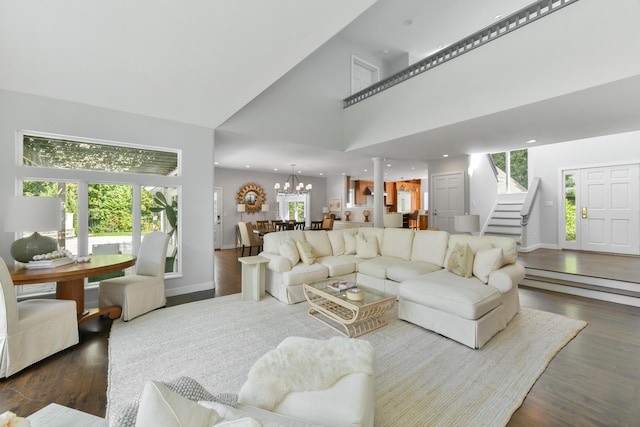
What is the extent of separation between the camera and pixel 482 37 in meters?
3.70

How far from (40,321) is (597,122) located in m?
6.77

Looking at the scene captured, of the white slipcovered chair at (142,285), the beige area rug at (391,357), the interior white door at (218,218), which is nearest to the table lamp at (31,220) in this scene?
the white slipcovered chair at (142,285)

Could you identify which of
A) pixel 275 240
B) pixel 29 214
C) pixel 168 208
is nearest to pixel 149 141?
pixel 168 208

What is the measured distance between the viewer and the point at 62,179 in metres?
3.28

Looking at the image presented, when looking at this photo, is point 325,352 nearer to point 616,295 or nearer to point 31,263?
point 31,263

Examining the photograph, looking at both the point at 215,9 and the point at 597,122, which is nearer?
the point at 215,9

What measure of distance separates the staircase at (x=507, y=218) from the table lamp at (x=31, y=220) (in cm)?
815

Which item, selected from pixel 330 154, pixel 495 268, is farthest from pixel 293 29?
pixel 330 154

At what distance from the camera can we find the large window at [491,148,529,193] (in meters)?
8.59

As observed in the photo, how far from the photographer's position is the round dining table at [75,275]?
236 cm

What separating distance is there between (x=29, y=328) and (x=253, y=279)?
215cm

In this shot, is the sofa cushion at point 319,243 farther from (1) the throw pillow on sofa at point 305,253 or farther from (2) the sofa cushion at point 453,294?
(2) the sofa cushion at point 453,294

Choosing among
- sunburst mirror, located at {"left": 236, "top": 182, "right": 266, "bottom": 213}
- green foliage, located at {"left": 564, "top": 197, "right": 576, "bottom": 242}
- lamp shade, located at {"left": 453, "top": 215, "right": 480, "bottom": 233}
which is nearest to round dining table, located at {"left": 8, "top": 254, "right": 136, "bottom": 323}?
lamp shade, located at {"left": 453, "top": 215, "right": 480, "bottom": 233}

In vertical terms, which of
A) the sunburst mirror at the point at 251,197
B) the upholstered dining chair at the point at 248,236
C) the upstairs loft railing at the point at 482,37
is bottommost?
the upholstered dining chair at the point at 248,236
